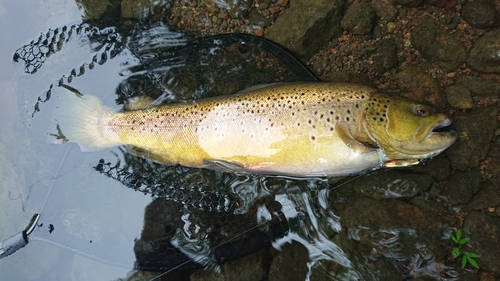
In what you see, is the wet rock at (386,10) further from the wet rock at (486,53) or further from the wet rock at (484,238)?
the wet rock at (484,238)

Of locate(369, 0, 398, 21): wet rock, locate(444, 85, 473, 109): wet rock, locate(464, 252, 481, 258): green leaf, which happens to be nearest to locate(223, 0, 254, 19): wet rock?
locate(369, 0, 398, 21): wet rock

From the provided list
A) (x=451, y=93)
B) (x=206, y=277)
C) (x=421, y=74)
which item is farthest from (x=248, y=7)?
(x=206, y=277)

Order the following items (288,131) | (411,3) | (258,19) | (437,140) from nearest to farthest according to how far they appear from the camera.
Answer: (437,140) → (288,131) → (411,3) → (258,19)

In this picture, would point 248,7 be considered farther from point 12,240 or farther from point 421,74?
point 12,240

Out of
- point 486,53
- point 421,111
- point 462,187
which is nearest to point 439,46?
point 486,53

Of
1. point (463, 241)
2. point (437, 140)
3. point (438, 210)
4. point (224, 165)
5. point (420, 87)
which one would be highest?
point (420, 87)

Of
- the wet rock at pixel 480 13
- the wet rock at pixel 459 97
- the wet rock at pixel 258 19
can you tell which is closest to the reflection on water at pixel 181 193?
the wet rock at pixel 258 19

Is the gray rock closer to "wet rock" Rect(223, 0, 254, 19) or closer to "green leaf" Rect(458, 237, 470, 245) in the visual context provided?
"green leaf" Rect(458, 237, 470, 245)

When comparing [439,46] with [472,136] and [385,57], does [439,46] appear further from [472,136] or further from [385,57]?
[472,136]
